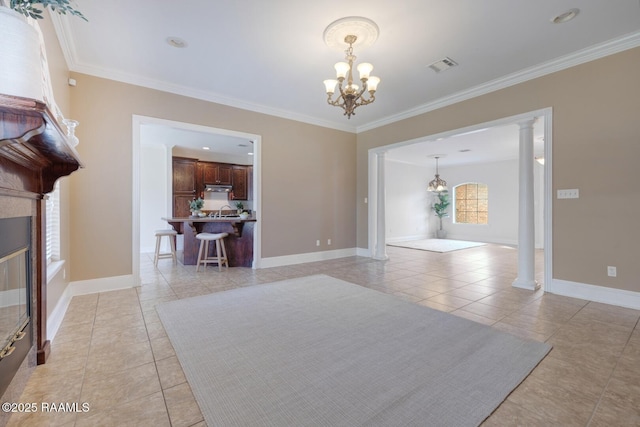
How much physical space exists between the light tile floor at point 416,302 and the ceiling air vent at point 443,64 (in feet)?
9.78

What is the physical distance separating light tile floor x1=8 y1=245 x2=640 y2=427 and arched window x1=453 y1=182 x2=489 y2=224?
673 centimetres

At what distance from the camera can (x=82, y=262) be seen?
12.0 ft

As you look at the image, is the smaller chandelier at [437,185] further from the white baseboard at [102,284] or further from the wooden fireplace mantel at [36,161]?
the wooden fireplace mantel at [36,161]

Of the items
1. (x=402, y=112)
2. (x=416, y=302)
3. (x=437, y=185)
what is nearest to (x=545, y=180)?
(x=416, y=302)

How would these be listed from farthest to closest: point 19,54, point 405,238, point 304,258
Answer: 1. point 405,238
2. point 304,258
3. point 19,54

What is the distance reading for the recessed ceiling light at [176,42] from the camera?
10.2ft

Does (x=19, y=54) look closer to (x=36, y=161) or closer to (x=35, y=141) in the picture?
(x=35, y=141)

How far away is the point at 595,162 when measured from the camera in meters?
3.36

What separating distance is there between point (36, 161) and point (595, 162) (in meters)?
5.30

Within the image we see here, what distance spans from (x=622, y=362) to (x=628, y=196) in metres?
2.12

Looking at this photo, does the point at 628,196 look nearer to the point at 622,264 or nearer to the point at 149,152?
the point at 622,264

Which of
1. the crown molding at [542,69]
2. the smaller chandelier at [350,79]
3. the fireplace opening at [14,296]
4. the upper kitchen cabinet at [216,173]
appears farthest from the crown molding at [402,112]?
the upper kitchen cabinet at [216,173]

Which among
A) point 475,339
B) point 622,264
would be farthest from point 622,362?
point 622,264

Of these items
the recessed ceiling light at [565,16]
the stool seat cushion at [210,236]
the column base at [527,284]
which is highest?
the recessed ceiling light at [565,16]
